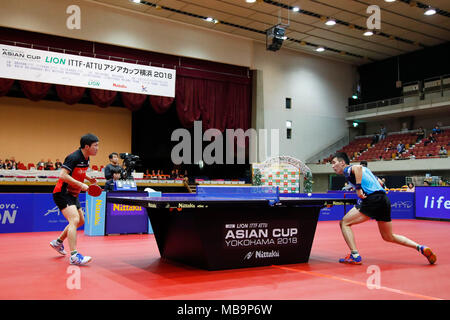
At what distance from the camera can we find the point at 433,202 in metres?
14.4

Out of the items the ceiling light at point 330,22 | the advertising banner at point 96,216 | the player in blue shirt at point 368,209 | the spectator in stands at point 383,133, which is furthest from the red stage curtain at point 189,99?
the player in blue shirt at point 368,209

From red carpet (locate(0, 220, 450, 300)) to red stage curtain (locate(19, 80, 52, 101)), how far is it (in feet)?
33.3

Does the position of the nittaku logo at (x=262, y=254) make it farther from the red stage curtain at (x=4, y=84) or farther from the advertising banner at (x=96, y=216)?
the red stage curtain at (x=4, y=84)

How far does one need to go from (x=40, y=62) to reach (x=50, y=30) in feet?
5.18

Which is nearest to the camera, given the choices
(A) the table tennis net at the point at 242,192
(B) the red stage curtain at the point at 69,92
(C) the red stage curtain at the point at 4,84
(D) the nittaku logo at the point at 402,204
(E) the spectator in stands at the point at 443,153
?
(A) the table tennis net at the point at 242,192

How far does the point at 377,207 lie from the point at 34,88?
45.3ft

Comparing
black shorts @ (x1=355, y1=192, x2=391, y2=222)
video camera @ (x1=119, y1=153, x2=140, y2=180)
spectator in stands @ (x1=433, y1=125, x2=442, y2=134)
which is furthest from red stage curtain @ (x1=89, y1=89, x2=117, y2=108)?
spectator in stands @ (x1=433, y1=125, x2=442, y2=134)

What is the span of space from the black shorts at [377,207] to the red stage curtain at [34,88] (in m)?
13.5

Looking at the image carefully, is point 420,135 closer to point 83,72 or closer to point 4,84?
point 83,72

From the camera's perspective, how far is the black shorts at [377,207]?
5363mm

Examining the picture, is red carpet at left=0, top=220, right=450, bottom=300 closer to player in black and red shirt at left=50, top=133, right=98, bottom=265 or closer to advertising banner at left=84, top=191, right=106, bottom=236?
player in black and red shirt at left=50, top=133, right=98, bottom=265

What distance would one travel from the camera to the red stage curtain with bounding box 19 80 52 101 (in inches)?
602

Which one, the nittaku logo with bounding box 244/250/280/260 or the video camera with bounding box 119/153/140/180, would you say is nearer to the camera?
the nittaku logo with bounding box 244/250/280/260

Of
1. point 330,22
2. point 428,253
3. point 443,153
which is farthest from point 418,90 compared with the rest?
point 428,253
